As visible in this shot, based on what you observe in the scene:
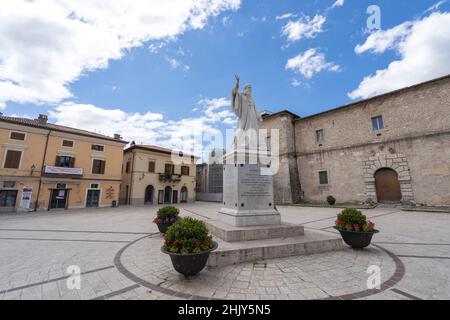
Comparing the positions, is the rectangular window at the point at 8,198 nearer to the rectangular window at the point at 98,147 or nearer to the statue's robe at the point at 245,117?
the rectangular window at the point at 98,147

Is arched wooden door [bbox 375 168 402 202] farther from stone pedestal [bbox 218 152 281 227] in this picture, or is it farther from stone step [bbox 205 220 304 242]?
stone pedestal [bbox 218 152 281 227]

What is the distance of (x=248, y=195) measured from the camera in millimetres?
5527

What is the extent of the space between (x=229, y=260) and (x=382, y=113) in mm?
18459

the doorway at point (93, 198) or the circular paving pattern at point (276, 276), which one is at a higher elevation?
the doorway at point (93, 198)

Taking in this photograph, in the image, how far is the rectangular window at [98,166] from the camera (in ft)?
64.8

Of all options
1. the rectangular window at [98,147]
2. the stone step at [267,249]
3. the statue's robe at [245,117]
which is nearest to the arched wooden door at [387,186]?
the stone step at [267,249]

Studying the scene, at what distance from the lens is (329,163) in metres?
18.3

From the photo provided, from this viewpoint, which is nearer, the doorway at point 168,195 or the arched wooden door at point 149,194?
the arched wooden door at point 149,194

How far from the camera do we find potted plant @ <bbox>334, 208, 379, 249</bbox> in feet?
15.2

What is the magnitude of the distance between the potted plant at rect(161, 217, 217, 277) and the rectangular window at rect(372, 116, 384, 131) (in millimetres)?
18544

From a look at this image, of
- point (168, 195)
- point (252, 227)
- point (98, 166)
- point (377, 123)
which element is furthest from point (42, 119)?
point (377, 123)

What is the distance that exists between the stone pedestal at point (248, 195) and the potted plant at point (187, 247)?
209 centimetres

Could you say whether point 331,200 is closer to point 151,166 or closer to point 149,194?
point 151,166

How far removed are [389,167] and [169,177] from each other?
23146 millimetres
